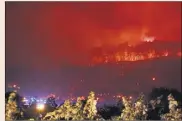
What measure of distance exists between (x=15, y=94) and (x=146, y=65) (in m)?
1.20

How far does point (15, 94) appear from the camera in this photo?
3.43 metres

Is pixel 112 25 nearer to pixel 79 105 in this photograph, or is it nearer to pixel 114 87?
pixel 114 87

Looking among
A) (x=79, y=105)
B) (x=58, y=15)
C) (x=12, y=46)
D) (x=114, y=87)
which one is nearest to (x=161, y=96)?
(x=114, y=87)

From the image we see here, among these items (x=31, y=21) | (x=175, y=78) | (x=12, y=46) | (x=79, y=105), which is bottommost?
(x=79, y=105)

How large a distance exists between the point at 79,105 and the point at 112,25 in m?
0.78

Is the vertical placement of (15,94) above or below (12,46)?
below

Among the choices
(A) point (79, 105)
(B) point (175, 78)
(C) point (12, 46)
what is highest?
(C) point (12, 46)

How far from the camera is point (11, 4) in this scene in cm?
344

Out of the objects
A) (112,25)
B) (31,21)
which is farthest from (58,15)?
(112,25)
